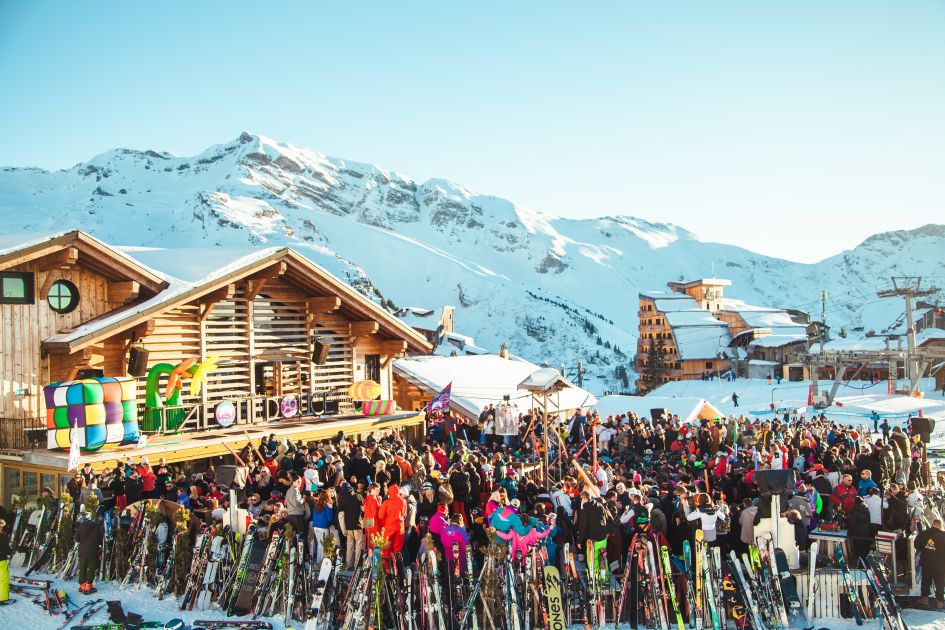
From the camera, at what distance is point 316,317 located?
21.7 meters

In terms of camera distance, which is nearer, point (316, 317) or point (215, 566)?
point (215, 566)

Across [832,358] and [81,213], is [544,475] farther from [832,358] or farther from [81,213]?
[81,213]

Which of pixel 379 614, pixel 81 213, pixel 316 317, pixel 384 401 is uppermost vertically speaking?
pixel 81 213

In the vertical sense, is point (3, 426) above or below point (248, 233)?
below

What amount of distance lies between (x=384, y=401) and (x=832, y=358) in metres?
36.9

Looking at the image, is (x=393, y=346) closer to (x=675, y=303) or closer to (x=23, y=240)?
(x=23, y=240)

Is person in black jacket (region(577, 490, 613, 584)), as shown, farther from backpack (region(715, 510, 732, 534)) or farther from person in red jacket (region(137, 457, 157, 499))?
person in red jacket (region(137, 457, 157, 499))

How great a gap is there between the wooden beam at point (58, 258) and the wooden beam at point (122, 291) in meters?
1.23

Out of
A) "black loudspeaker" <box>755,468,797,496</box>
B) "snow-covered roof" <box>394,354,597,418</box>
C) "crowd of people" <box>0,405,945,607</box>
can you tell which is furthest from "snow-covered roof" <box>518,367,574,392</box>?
"snow-covered roof" <box>394,354,597,418</box>

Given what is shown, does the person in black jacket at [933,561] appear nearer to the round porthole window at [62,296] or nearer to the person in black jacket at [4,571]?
the person in black jacket at [4,571]

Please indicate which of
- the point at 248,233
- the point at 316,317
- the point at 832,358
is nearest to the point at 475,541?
the point at 316,317

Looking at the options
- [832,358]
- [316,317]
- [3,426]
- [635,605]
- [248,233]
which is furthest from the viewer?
[248,233]

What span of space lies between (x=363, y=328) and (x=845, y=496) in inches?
569

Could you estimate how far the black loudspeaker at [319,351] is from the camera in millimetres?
21156
